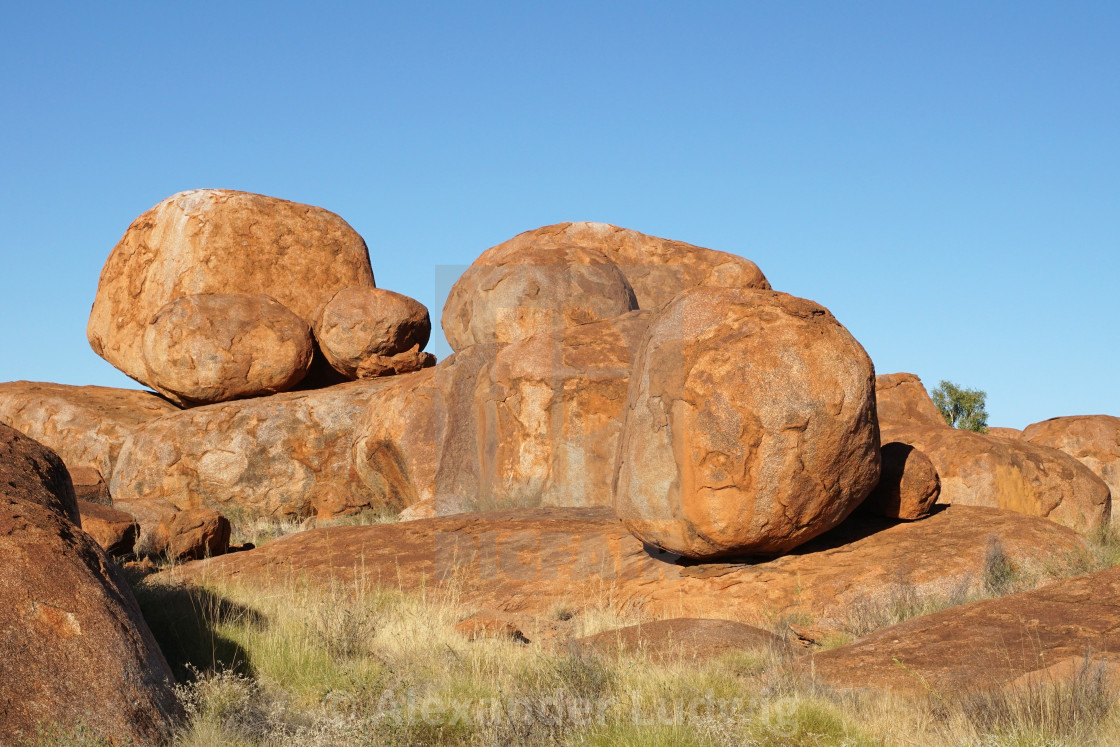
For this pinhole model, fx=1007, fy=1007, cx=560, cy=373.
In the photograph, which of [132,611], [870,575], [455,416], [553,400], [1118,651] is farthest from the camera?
[455,416]

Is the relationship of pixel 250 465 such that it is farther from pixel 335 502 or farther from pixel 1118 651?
pixel 1118 651

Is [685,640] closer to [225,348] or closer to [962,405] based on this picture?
[225,348]

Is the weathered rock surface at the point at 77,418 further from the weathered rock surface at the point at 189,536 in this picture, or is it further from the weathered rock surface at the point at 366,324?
the weathered rock surface at the point at 189,536

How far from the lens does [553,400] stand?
10727 mm

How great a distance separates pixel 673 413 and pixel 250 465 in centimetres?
948

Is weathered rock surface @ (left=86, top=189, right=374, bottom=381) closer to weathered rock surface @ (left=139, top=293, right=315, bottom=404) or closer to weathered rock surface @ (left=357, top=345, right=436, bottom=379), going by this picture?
weathered rock surface @ (left=139, top=293, right=315, bottom=404)

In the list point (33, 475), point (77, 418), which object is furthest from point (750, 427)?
point (77, 418)

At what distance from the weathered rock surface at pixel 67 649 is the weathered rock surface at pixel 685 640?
2.67 metres

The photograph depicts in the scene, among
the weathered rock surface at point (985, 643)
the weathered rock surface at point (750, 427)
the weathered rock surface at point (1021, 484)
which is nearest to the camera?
the weathered rock surface at point (985, 643)

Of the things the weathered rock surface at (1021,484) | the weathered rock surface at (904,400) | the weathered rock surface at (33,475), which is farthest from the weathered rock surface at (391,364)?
the weathered rock surface at (33,475)

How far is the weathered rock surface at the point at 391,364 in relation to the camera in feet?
54.0

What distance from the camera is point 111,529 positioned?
1019cm

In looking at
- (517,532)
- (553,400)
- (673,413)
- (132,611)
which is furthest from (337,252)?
(132,611)

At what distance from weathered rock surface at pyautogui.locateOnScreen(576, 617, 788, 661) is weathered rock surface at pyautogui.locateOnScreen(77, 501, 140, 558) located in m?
5.75
